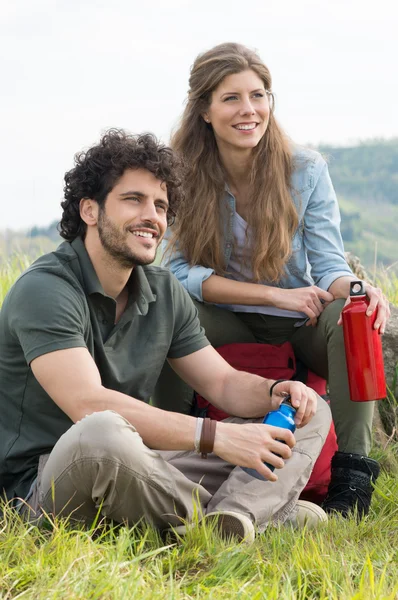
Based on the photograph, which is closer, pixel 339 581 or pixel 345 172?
pixel 339 581

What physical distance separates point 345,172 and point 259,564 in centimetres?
7486

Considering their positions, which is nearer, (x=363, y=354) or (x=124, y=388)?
(x=124, y=388)

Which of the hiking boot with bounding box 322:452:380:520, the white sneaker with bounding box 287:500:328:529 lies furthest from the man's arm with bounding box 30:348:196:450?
the hiking boot with bounding box 322:452:380:520

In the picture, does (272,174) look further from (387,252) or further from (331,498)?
(387,252)

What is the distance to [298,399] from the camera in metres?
3.39

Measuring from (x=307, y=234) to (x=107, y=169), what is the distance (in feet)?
4.16

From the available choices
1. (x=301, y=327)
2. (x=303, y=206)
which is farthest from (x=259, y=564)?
(x=303, y=206)

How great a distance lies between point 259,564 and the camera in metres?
2.81

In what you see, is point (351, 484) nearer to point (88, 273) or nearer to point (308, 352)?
point (308, 352)

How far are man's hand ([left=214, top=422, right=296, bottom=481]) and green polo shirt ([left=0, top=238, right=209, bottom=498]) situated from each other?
1.86 ft

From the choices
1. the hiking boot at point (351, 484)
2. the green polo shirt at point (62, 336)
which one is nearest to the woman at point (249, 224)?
the hiking boot at point (351, 484)

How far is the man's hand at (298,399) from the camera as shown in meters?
3.39

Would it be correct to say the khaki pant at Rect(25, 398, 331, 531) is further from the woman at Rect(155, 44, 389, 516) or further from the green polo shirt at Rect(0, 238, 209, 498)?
the woman at Rect(155, 44, 389, 516)

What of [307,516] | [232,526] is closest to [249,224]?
[307,516]
